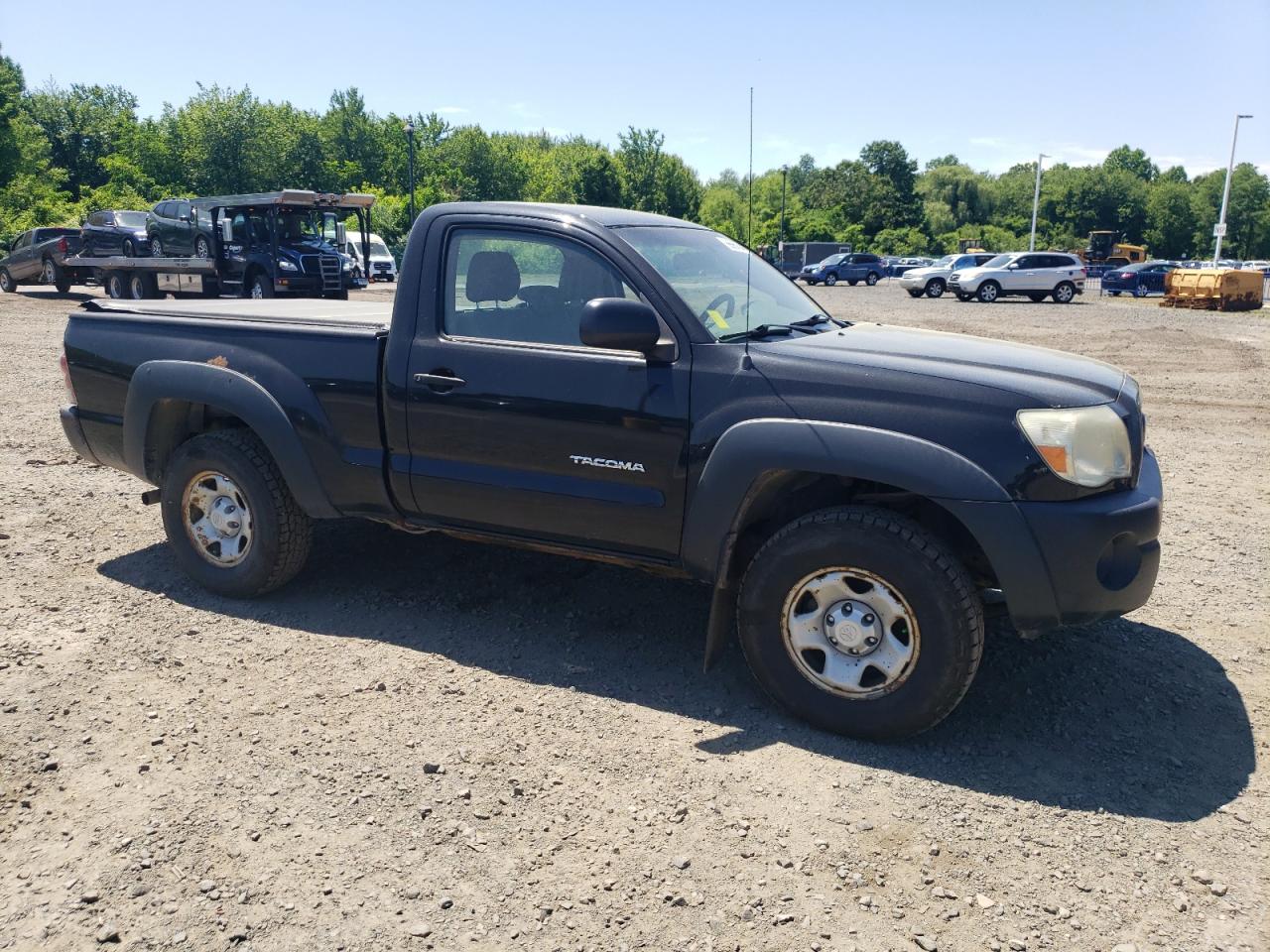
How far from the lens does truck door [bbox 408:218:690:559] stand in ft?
12.6

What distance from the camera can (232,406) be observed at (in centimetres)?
464

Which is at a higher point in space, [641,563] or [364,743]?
[641,563]

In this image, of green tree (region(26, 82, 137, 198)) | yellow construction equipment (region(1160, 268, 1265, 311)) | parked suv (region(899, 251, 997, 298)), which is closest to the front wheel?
yellow construction equipment (region(1160, 268, 1265, 311))

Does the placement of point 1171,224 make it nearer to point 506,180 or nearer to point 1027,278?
point 506,180

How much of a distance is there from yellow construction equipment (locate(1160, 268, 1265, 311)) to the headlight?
99.3 feet

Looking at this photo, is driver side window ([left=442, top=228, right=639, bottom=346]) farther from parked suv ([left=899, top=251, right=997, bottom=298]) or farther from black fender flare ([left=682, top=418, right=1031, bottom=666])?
parked suv ([left=899, top=251, right=997, bottom=298])

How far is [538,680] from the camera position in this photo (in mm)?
4113

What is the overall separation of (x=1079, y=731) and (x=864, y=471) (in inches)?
53.4

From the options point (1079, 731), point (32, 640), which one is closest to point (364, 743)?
point (32, 640)

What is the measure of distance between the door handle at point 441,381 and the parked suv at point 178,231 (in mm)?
19943

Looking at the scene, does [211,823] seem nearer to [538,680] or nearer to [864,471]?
[538,680]

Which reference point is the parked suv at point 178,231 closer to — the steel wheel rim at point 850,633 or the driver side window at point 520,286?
the driver side window at point 520,286

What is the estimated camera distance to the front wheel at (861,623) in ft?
11.1

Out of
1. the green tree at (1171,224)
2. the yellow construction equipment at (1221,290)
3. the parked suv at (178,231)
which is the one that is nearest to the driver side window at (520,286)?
the parked suv at (178,231)
